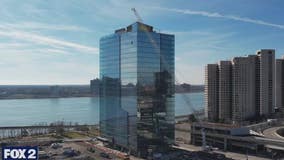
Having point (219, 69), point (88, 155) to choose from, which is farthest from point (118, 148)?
point (219, 69)

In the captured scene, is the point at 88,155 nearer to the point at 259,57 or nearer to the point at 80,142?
the point at 80,142

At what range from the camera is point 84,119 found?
62344 mm

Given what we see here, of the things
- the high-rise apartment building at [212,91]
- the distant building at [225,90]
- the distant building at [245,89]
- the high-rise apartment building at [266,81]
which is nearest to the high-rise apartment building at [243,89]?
the distant building at [245,89]

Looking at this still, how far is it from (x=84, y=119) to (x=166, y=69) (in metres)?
37.3

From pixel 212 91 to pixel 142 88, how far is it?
948 inches

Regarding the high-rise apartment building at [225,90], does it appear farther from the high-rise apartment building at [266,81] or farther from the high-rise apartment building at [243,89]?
the high-rise apartment building at [266,81]

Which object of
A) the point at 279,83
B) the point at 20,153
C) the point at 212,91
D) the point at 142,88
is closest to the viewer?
the point at 20,153

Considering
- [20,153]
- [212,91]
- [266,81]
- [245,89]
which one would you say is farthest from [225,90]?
[20,153]

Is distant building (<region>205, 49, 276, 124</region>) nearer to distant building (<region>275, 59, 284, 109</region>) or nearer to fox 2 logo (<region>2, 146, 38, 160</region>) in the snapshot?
distant building (<region>275, 59, 284, 109</region>)

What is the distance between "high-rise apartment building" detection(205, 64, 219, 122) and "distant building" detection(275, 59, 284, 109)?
973 centimetres

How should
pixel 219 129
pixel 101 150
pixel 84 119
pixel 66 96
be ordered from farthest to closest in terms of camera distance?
pixel 66 96 → pixel 84 119 → pixel 219 129 → pixel 101 150

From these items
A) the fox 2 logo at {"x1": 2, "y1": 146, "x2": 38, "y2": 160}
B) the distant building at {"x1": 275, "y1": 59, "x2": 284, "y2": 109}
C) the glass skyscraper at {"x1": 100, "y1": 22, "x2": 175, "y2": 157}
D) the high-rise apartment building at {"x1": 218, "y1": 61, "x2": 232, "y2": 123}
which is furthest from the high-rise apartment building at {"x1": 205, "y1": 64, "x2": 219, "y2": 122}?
the fox 2 logo at {"x1": 2, "y1": 146, "x2": 38, "y2": 160}

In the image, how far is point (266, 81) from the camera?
46.5m

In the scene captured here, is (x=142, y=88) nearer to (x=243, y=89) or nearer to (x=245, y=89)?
(x=243, y=89)
